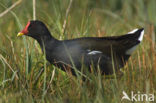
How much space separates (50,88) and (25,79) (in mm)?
263

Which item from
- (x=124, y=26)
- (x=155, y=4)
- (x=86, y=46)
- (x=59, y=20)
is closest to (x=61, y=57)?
(x=86, y=46)

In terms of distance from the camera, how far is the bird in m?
4.14

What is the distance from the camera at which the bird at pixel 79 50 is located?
4145 mm

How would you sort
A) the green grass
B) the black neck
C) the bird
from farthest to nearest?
1. the black neck
2. the bird
3. the green grass

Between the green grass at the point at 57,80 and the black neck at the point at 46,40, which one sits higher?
the black neck at the point at 46,40

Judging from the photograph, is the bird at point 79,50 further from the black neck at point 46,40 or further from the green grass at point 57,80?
the green grass at point 57,80

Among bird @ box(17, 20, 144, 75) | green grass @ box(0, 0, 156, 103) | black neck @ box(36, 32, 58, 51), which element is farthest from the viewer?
black neck @ box(36, 32, 58, 51)

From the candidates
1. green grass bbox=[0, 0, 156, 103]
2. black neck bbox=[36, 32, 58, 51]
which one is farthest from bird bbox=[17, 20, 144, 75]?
green grass bbox=[0, 0, 156, 103]

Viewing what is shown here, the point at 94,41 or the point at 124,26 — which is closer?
the point at 94,41

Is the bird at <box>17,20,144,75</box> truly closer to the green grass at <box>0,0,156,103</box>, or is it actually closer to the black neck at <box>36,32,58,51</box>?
the black neck at <box>36,32,58,51</box>

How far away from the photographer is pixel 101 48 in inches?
173

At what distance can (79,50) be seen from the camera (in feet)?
13.9

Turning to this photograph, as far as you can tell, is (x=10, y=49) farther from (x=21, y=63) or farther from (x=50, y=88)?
(x=50, y=88)

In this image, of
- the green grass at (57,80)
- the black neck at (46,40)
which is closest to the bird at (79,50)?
the black neck at (46,40)
